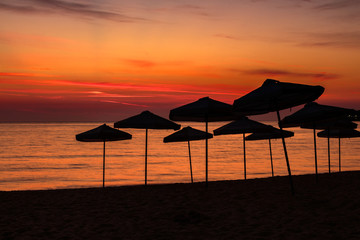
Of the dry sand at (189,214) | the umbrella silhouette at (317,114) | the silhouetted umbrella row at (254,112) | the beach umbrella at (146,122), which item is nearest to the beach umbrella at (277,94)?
the silhouetted umbrella row at (254,112)

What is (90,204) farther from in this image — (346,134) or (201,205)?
(346,134)

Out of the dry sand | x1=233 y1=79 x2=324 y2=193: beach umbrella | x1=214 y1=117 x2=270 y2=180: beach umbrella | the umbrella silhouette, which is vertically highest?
x1=233 y1=79 x2=324 y2=193: beach umbrella

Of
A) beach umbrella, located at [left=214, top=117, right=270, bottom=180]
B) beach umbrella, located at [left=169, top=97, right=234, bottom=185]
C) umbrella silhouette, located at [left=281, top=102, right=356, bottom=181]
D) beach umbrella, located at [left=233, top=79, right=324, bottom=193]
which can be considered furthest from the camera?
beach umbrella, located at [left=214, top=117, right=270, bottom=180]

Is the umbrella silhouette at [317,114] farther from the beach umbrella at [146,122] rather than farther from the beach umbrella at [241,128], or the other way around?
the beach umbrella at [146,122]

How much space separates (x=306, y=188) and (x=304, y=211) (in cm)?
305

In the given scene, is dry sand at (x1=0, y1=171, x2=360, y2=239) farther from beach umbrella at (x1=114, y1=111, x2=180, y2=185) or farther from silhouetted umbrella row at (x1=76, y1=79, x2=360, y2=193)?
beach umbrella at (x1=114, y1=111, x2=180, y2=185)

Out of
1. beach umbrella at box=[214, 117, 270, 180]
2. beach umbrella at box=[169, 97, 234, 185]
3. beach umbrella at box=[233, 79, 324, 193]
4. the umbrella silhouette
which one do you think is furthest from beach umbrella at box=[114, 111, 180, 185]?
the umbrella silhouette

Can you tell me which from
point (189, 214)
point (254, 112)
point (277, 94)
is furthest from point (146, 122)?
point (277, 94)

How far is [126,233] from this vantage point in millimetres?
7266

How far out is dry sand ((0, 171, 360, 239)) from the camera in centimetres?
702

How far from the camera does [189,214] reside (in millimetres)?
8211

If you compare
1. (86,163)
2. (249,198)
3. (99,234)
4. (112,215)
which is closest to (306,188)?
(249,198)

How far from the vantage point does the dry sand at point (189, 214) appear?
702 centimetres

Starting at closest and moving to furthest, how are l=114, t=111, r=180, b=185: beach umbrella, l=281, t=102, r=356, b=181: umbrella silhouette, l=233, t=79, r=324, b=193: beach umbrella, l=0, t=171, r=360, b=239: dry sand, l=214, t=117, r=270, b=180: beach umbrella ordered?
l=0, t=171, r=360, b=239: dry sand
l=233, t=79, r=324, b=193: beach umbrella
l=281, t=102, r=356, b=181: umbrella silhouette
l=114, t=111, r=180, b=185: beach umbrella
l=214, t=117, r=270, b=180: beach umbrella
